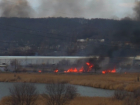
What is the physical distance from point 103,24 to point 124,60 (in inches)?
273

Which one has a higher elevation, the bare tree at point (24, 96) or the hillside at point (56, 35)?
the hillside at point (56, 35)

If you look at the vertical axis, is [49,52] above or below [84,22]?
below

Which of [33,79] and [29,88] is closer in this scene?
[29,88]

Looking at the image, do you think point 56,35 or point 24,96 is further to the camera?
point 56,35

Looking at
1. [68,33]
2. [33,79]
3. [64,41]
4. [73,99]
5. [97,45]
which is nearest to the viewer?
[73,99]

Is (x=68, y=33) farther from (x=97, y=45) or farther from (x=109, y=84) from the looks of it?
(x=109, y=84)

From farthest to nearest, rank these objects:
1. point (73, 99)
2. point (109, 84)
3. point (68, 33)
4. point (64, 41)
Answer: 1. point (64, 41)
2. point (68, 33)
3. point (109, 84)
4. point (73, 99)

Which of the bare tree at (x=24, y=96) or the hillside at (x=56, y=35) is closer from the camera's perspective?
the bare tree at (x=24, y=96)

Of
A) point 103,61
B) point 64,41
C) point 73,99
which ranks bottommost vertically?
point 73,99

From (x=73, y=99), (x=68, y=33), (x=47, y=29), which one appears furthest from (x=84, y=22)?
(x=73, y=99)

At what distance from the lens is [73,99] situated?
1708cm

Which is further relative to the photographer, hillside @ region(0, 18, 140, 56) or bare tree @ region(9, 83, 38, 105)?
hillside @ region(0, 18, 140, 56)

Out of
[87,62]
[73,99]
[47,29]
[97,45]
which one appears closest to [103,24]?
[97,45]

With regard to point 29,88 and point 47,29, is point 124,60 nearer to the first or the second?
point 47,29
